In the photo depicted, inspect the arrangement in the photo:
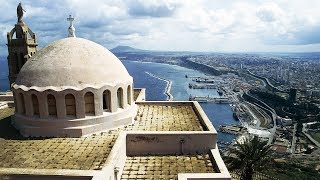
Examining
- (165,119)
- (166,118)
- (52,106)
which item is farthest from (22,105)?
(166,118)

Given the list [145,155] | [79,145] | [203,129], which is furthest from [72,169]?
[203,129]

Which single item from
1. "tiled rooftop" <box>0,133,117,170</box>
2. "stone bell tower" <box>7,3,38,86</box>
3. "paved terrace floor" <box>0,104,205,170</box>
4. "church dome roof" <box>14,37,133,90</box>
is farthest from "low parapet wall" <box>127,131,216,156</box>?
"stone bell tower" <box>7,3,38,86</box>

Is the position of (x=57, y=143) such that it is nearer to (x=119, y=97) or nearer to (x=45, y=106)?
(x=45, y=106)

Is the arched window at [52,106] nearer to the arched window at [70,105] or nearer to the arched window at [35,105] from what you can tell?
the arched window at [70,105]

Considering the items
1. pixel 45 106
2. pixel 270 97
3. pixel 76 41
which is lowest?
pixel 270 97

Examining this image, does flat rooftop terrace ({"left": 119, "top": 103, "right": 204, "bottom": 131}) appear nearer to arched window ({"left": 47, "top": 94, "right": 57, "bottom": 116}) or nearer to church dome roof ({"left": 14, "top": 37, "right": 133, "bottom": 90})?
church dome roof ({"left": 14, "top": 37, "right": 133, "bottom": 90})

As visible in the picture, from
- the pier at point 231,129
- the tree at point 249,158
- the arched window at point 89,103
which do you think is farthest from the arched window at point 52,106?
the pier at point 231,129

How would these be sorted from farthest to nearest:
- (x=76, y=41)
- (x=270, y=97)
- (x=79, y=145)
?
(x=270, y=97), (x=76, y=41), (x=79, y=145)
